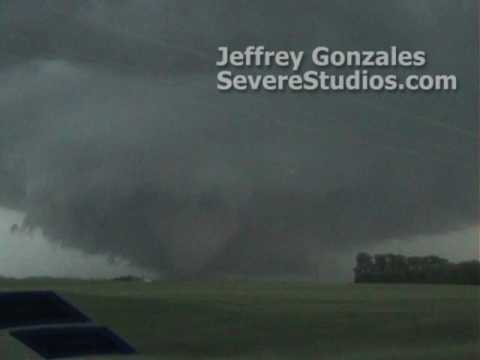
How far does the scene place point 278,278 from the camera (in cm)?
380

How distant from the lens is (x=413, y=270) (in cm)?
380

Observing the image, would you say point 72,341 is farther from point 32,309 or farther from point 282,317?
point 282,317

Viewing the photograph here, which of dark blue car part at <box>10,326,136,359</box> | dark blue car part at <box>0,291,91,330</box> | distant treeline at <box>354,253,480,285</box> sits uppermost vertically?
distant treeline at <box>354,253,480,285</box>

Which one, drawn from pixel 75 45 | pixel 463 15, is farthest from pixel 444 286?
pixel 75 45

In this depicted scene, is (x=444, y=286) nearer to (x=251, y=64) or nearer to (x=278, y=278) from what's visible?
(x=278, y=278)

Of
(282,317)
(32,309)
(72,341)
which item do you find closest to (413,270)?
(282,317)

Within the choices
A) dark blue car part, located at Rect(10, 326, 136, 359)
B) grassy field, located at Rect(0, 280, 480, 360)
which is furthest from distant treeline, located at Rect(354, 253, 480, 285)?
dark blue car part, located at Rect(10, 326, 136, 359)

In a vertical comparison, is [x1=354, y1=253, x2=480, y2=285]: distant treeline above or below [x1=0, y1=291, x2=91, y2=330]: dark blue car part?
above

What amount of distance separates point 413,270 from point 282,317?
0.68 m

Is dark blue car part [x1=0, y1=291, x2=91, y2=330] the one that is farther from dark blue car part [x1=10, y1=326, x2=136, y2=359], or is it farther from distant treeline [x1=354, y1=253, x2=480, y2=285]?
distant treeline [x1=354, y1=253, x2=480, y2=285]

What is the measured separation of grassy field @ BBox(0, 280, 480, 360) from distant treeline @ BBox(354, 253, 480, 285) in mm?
52

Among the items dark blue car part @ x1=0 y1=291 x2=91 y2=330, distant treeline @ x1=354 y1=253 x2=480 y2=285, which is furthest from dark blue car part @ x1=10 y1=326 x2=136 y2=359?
distant treeline @ x1=354 y1=253 x2=480 y2=285

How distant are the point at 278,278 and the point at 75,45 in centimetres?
156

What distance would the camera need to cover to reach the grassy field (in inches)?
149
